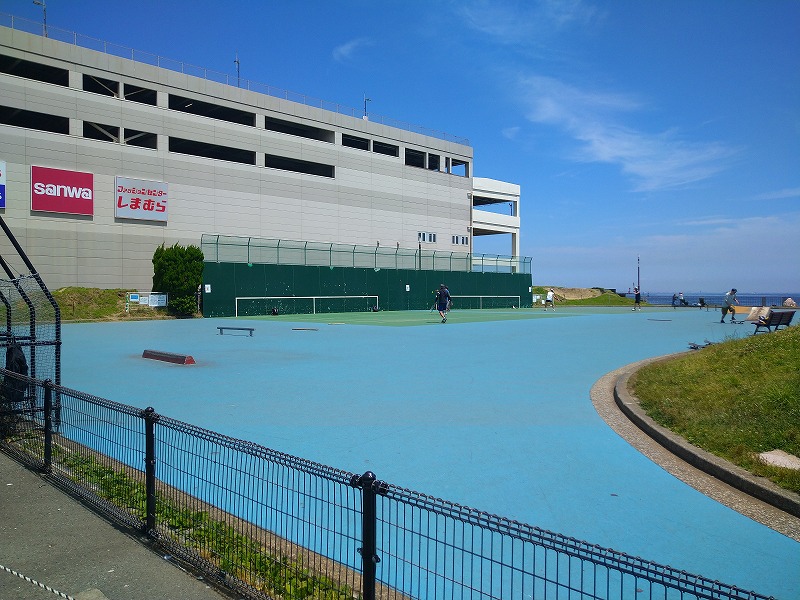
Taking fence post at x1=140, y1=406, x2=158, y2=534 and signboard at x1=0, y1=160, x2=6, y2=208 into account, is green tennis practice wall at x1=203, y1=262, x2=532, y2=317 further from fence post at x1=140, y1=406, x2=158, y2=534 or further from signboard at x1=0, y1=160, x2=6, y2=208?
fence post at x1=140, y1=406, x2=158, y2=534

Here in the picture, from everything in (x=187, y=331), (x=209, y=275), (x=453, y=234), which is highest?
(x=453, y=234)

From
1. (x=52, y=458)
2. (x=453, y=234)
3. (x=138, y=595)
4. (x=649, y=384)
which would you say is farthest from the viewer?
(x=453, y=234)

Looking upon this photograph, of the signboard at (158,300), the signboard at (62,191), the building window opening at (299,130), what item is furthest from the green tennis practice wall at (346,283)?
the building window opening at (299,130)

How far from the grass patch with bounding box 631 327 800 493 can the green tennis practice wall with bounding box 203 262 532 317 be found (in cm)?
2975

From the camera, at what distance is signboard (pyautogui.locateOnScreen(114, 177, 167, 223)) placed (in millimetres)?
36594

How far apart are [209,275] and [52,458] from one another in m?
32.3

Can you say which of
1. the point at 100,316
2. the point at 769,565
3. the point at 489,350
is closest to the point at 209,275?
the point at 100,316

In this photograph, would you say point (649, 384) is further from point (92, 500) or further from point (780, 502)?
point (92, 500)

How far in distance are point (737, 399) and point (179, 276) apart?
3181 cm

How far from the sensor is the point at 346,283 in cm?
4459

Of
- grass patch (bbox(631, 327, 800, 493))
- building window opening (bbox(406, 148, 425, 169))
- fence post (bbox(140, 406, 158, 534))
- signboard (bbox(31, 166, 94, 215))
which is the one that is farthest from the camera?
building window opening (bbox(406, 148, 425, 169))

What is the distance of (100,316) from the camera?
32.3 metres

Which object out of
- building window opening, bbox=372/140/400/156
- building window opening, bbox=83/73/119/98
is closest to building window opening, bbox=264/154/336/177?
building window opening, bbox=372/140/400/156

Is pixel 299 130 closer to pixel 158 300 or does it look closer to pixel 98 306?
pixel 158 300
